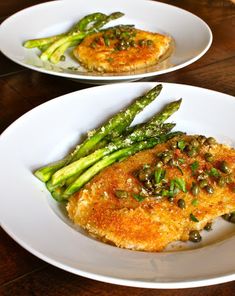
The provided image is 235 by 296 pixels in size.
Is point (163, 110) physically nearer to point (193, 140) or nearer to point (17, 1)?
point (193, 140)

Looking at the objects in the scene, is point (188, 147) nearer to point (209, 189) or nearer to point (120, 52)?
point (209, 189)

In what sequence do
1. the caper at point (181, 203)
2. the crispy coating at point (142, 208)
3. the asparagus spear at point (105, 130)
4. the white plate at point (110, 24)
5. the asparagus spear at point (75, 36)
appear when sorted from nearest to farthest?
the crispy coating at point (142, 208), the caper at point (181, 203), the asparagus spear at point (105, 130), the white plate at point (110, 24), the asparagus spear at point (75, 36)

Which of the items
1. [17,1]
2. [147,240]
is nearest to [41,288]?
[147,240]

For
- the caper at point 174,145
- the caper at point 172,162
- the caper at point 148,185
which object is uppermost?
the caper at point 148,185

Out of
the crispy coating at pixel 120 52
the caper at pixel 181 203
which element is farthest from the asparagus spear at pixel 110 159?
the crispy coating at pixel 120 52

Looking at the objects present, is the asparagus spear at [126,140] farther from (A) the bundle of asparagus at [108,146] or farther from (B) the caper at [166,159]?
(B) the caper at [166,159]
